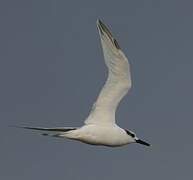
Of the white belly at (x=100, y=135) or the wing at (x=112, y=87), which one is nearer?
the white belly at (x=100, y=135)

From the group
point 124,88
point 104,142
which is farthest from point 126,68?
point 104,142

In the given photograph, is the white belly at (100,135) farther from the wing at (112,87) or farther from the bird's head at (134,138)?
the bird's head at (134,138)

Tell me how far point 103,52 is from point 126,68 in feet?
4.00

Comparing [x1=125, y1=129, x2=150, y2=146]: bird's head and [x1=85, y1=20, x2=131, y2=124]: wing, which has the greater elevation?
[x1=85, y1=20, x2=131, y2=124]: wing

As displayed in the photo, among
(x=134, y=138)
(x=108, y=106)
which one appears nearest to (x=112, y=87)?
(x=108, y=106)

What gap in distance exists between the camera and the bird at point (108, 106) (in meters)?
29.8

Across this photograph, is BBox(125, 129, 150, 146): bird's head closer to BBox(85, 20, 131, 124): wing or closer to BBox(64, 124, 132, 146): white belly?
BBox(64, 124, 132, 146): white belly

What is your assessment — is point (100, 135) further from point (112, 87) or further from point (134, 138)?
→ point (134, 138)

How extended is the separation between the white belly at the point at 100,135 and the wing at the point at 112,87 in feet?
1.67

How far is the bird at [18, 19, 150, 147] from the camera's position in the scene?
29750mm

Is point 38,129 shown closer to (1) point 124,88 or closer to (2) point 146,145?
(1) point 124,88

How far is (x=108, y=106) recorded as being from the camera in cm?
3144

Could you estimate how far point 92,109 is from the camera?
3147 cm

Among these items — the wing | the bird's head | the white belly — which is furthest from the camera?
the bird's head
